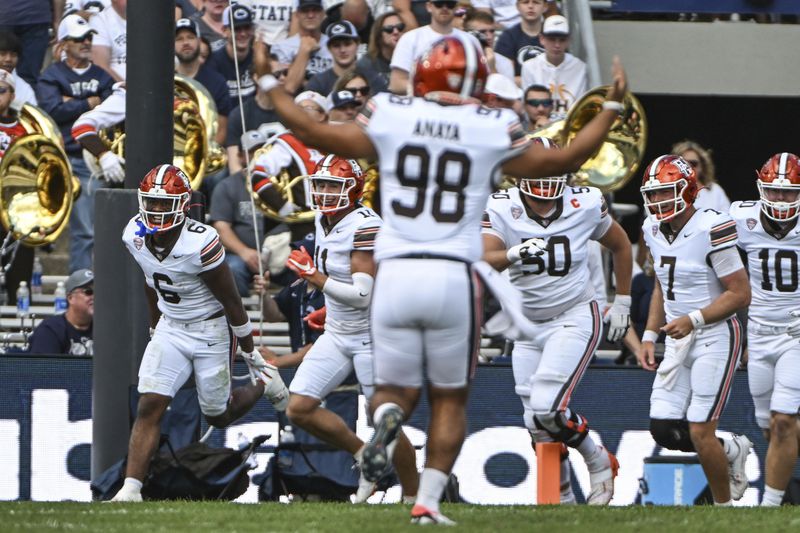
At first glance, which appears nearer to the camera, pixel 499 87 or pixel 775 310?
pixel 775 310

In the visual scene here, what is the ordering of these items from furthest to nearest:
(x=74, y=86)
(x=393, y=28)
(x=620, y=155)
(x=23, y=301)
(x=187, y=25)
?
(x=393, y=28) → (x=620, y=155) → (x=187, y=25) → (x=74, y=86) → (x=23, y=301)

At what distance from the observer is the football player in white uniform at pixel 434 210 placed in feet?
20.3

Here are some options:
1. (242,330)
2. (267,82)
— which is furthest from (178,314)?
(267,82)

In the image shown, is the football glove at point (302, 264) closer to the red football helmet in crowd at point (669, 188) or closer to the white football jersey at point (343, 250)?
the white football jersey at point (343, 250)

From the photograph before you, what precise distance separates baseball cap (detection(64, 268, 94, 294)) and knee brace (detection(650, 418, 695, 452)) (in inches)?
156

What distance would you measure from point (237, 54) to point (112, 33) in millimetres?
1024

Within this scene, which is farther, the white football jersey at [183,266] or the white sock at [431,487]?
the white football jersey at [183,266]

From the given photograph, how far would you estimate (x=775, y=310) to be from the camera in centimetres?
943

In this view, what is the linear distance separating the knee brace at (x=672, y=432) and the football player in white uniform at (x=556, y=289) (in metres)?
0.33

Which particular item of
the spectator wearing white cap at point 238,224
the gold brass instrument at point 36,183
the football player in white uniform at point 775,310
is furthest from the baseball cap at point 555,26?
the gold brass instrument at point 36,183

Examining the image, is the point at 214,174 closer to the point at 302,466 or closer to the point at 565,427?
the point at 302,466

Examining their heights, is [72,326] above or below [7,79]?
below

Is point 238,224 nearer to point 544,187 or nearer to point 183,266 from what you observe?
point 183,266

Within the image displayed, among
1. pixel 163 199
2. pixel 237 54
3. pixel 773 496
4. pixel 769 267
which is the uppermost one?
pixel 237 54
